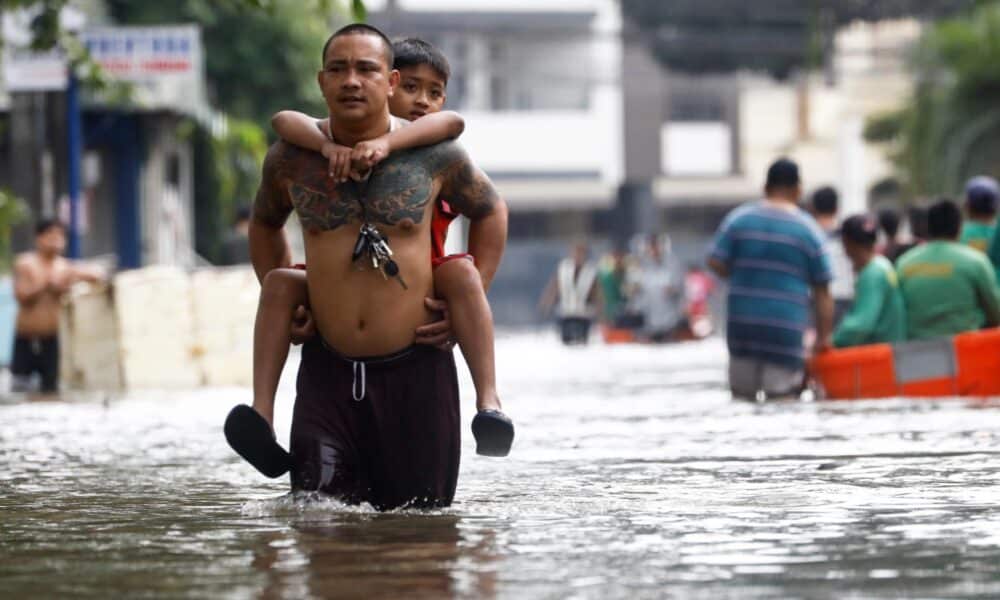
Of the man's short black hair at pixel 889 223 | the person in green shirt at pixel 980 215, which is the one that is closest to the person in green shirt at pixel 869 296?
the person in green shirt at pixel 980 215

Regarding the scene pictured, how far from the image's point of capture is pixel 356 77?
6.84 metres

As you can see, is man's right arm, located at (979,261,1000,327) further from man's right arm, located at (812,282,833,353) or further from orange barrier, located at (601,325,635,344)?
orange barrier, located at (601,325,635,344)

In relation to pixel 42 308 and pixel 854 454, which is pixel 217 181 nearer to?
pixel 42 308

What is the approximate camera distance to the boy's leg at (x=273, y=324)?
23.1ft

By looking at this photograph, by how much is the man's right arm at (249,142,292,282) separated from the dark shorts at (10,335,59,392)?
37.9 ft

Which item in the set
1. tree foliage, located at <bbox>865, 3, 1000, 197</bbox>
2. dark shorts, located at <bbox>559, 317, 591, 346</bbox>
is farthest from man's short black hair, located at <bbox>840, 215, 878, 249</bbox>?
dark shorts, located at <bbox>559, 317, 591, 346</bbox>

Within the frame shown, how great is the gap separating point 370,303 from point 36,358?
39.6 ft

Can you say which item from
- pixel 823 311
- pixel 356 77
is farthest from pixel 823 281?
pixel 356 77

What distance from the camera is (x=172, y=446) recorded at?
11.3 metres

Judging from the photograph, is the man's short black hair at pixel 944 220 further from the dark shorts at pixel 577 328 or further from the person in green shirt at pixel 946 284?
the dark shorts at pixel 577 328

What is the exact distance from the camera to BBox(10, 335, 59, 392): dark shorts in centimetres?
1853

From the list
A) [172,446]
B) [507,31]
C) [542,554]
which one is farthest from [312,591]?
[507,31]

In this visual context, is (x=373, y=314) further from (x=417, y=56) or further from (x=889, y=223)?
(x=889, y=223)

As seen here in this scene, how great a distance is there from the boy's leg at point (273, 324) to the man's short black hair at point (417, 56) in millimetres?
838
